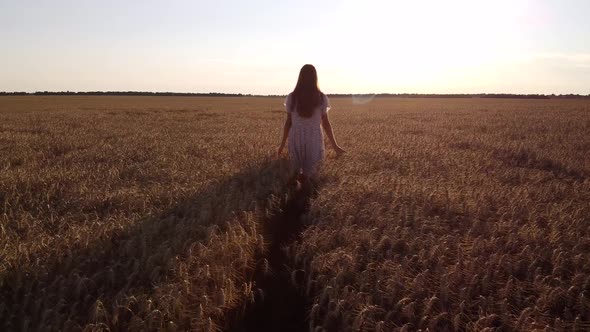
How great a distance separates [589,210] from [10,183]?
6.82 meters

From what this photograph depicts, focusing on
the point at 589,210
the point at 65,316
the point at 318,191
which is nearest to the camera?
the point at 65,316

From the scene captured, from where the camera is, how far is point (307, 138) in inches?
264

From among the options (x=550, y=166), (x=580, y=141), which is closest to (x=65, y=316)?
(x=550, y=166)

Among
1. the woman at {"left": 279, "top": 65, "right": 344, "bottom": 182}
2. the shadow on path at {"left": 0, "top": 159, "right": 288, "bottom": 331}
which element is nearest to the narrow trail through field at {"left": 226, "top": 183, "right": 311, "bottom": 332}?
the shadow on path at {"left": 0, "top": 159, "right": 288, "bottom": 331}

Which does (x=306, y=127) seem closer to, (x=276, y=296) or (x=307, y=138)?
(x=307, y=138)

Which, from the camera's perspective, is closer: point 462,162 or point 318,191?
point 318,191

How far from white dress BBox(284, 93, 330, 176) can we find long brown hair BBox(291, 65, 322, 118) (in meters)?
0.12

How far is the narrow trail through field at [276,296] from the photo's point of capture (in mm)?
2906

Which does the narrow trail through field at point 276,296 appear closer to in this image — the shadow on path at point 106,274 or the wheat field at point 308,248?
the wheat field at point 308,248

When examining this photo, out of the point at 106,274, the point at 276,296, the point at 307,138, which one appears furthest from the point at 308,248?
the point at 307,138

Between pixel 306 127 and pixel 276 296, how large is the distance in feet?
12.6

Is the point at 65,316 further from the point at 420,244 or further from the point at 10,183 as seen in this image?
the point at 10,183

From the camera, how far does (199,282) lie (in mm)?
3125

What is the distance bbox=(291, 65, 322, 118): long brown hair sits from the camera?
6.27 m
